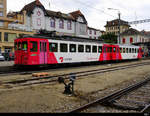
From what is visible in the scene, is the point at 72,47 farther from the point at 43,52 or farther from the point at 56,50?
the point at 43,52

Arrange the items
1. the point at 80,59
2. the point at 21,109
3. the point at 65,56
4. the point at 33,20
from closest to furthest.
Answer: the point at 21,109 < the point at 65,56 < the point at 80,59 < the point at 33,20

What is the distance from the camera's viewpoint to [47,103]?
544 centimetres

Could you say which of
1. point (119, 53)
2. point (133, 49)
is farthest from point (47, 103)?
point (133, 49)

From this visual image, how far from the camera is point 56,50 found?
14.9 meters

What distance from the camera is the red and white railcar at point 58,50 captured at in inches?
516

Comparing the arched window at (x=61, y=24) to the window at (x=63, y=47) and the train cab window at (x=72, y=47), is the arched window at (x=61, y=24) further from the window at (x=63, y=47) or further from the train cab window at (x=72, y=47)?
the window at (x=63, y=47)

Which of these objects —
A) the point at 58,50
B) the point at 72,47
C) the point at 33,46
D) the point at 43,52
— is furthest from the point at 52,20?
the point at 33,46

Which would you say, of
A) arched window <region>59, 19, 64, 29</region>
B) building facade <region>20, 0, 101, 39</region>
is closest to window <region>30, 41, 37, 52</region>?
building facade <region>20, 0, 101, 39</region>

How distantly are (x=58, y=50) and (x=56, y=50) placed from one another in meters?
0.25

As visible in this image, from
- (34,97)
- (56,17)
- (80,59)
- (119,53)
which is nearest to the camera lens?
(34,97)

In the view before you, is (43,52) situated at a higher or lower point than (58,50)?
lower

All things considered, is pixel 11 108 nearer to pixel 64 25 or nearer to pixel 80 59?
pixel 80 59

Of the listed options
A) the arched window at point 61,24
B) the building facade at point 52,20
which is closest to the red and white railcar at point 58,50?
the building facade at point 52,20

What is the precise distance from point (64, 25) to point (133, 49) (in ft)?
84.0
